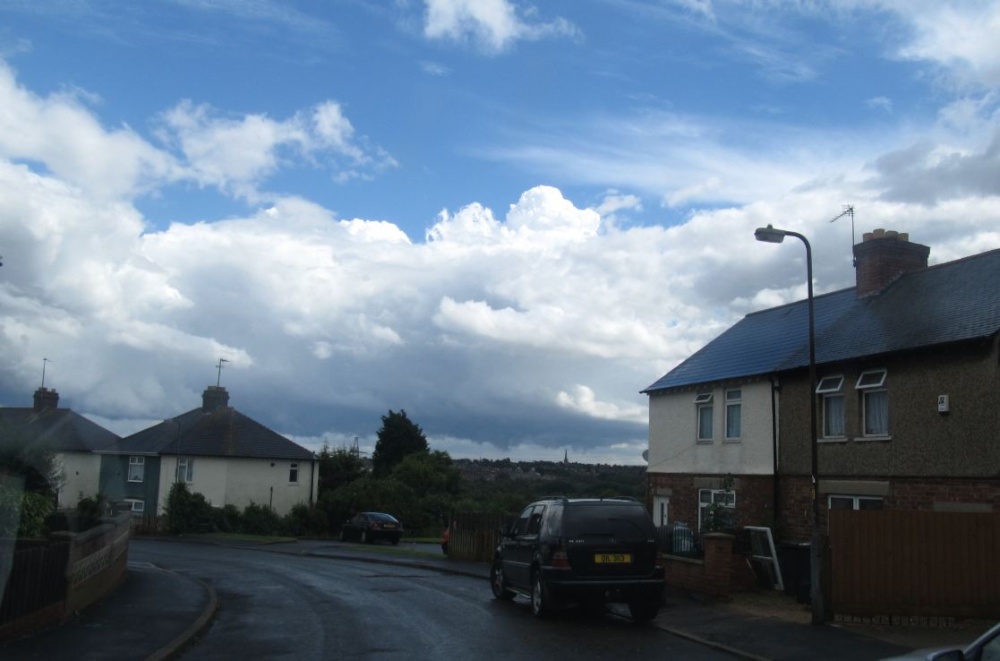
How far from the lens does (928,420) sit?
54.8 ft

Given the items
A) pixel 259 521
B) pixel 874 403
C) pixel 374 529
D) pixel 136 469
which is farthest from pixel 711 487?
pixel 136 469

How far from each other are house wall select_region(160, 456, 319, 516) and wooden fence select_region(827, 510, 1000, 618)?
4063cm

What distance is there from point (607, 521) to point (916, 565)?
4476 mm

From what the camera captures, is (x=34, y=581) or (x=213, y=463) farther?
(x=213, y=463)

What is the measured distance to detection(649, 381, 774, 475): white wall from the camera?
21609 millimetres

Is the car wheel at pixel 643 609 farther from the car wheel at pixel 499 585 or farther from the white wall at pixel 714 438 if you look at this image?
the white wall at pixel 714 438

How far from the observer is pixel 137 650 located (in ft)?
35.2

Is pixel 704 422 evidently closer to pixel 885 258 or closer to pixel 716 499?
pixel 716 499

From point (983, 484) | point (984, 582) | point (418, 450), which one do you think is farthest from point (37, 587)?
point (418, 450)

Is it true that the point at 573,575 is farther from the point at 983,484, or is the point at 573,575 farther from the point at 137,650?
the point at 983,484

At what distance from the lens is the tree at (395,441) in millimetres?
76062

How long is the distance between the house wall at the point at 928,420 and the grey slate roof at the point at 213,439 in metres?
36.8

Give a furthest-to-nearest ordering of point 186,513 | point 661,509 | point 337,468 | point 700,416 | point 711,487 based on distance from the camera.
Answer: point 337,468 < point 186,513 < point 661,509 < point 700,416 < point 711,487

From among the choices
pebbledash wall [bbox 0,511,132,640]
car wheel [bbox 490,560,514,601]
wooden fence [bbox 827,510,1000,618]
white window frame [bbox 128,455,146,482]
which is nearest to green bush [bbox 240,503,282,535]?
white window frame [bbox 128,455,146,482]
